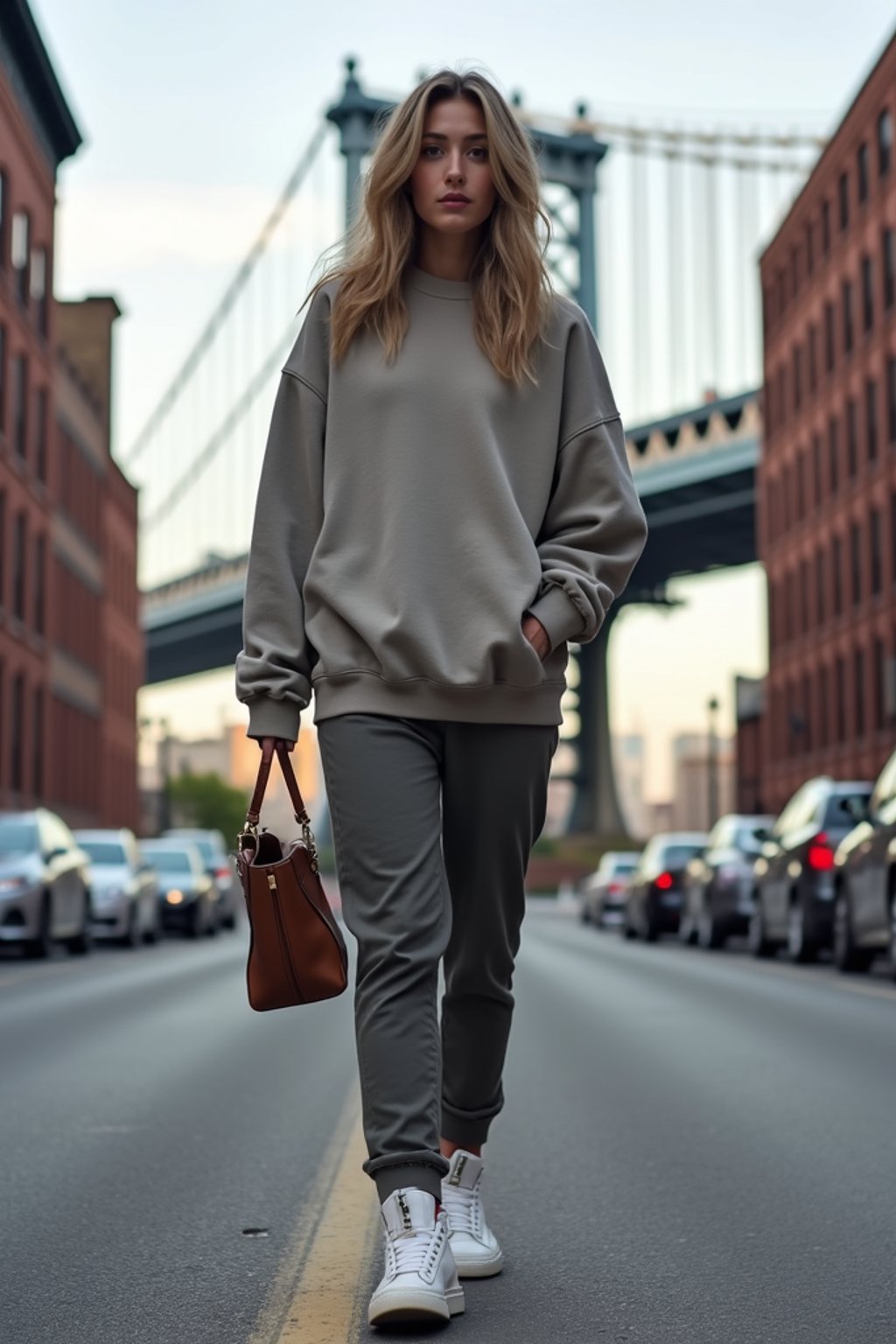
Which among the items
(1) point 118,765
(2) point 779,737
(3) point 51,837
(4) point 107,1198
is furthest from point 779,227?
(4) point 107,1198

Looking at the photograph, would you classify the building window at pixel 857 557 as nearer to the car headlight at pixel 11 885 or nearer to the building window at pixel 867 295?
the building window at pixel 867 295

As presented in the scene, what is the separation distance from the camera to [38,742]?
46625 mm

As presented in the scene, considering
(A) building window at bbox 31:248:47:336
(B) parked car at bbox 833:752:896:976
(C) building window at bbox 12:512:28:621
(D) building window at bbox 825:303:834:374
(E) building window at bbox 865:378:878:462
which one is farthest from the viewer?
(D) building window at bbox 825:303:834:374

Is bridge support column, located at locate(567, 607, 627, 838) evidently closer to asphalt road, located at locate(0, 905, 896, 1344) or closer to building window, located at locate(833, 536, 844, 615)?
building window, located at locate(833, 536, 844, 615)

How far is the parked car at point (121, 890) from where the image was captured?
957 inches

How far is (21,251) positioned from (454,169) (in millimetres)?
42503

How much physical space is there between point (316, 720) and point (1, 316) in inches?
1565

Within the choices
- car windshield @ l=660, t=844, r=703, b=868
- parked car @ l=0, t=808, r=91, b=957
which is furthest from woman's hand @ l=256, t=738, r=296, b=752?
car windshield @ l=660, t=844, r=703, b=868

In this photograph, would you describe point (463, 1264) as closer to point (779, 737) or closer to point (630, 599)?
point (779, 737)

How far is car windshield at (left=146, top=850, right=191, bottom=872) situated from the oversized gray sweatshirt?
2608 cm

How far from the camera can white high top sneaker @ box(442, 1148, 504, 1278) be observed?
4.33 metres

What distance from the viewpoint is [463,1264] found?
4355 millimetres

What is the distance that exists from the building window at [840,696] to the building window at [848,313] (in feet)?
24.5

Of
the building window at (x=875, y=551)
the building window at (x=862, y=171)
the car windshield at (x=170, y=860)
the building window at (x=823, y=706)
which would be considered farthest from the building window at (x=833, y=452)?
the car windshield at (x=170, y=860)
